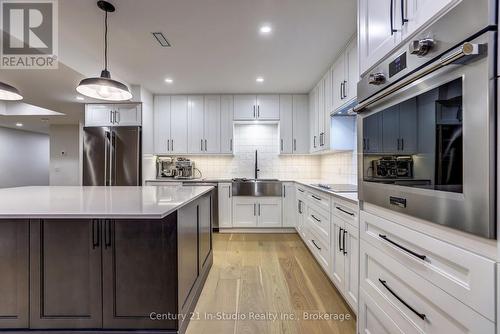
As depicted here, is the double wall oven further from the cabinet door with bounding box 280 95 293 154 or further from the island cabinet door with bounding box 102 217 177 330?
the cabinet door with bounding box 280 95 293 154

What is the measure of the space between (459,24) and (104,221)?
6.20 feet

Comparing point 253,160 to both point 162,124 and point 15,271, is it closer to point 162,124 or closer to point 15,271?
point 162,124

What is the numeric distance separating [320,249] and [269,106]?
8.77 feet

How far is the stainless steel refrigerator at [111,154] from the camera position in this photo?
152 inches

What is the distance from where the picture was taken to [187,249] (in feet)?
5.95

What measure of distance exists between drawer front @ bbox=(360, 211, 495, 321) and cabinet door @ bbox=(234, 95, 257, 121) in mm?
3423

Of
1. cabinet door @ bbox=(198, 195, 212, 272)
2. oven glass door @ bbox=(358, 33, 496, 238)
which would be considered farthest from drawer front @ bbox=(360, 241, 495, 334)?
cabinet door @ bbox=(198, 195, 212, 272)

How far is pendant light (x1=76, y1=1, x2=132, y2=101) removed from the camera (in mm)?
1946

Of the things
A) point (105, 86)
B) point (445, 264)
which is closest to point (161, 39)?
point (105, 86)

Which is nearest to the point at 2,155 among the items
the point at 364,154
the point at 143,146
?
the point at 143,146

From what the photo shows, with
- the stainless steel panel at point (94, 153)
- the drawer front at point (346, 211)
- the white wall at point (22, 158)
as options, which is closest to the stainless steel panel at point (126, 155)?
the stainless steel panel at point (94, 153)

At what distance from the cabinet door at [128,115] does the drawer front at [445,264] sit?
12.6 feet

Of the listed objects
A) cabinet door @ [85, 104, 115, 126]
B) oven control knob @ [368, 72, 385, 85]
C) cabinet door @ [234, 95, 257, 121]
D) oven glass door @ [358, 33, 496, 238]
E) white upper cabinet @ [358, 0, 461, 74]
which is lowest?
oven glass door @ [358, 33, 496, 238]

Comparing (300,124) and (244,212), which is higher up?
(300,124)
